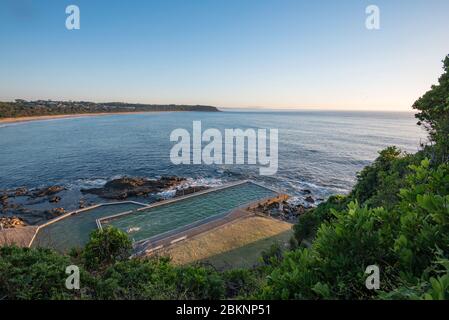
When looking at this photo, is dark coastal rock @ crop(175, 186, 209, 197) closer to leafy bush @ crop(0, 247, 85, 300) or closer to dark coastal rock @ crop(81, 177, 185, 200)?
dark coastal rock @ crop(81, 177, 185, 200)

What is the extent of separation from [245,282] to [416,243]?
24.3ft

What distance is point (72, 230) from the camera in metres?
19.6

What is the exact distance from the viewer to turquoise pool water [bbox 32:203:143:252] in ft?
57.3

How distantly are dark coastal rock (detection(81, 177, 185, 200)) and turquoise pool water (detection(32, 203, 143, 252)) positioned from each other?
447 cm

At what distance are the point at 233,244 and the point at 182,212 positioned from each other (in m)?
7.41

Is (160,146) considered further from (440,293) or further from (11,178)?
(440,293)

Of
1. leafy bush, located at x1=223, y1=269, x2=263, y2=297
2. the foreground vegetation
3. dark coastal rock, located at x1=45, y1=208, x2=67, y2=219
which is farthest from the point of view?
dark coastal rock, located at x1=45, y1=208, x2=67, y2=219

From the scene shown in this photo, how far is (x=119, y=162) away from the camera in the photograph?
1781 inches

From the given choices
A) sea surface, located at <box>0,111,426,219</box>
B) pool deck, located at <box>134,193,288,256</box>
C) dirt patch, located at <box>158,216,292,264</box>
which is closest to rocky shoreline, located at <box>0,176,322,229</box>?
sea surface, located at <box>0,111,426,219</box>

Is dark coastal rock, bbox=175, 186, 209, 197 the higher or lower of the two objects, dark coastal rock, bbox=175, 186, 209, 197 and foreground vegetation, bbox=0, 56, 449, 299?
the lower

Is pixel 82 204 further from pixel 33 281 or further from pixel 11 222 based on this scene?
pixel 33 281

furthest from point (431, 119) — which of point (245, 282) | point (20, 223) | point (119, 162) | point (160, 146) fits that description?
point (160, 146)

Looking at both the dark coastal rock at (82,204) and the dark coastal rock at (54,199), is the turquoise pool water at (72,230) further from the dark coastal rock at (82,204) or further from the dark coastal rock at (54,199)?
the dark coastal rock at (54,199)

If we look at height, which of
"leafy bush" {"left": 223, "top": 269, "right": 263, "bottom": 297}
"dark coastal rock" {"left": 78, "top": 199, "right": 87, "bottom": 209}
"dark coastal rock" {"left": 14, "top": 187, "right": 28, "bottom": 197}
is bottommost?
"dark coastal rock" {"left": 78, "top": 199, "right": 87, "bottom": 209}
